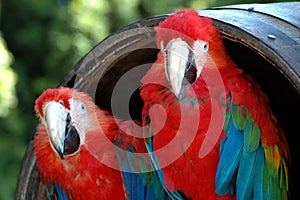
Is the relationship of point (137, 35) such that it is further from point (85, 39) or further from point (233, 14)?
point (85, 39)

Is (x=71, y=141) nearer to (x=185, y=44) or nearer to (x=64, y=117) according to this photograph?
(x=64, y=117)

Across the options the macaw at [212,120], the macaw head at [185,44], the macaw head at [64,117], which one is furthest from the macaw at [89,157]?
the macaw head at [185,44]

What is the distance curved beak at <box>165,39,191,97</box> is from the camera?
165 centimetres

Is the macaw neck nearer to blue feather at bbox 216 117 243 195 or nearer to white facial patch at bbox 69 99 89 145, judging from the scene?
blue feather at bbox 216 117 243 195

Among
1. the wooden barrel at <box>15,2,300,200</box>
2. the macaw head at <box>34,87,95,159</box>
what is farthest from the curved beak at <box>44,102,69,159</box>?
the wooden barrel at <box>15,2,300,200</box>

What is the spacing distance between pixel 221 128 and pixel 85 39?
1.47m

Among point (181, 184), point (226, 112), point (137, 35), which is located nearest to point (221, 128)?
point (226, 112)

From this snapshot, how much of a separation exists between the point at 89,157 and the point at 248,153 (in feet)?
1.43

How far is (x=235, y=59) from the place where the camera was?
2006 mm

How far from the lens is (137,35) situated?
5.76ft

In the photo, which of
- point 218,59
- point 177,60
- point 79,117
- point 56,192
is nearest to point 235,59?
point 218,59

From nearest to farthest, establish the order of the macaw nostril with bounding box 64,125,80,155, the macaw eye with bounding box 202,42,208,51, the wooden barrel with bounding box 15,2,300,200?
the wooden barrel with bounding box 15,2,300,200 → the macaw eye with bounding box 202,42,208,51 → the macaw nostril with bounding box 64,125,80,155

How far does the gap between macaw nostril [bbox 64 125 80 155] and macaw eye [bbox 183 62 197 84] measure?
13.3 inches

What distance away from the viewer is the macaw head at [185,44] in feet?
5.42
